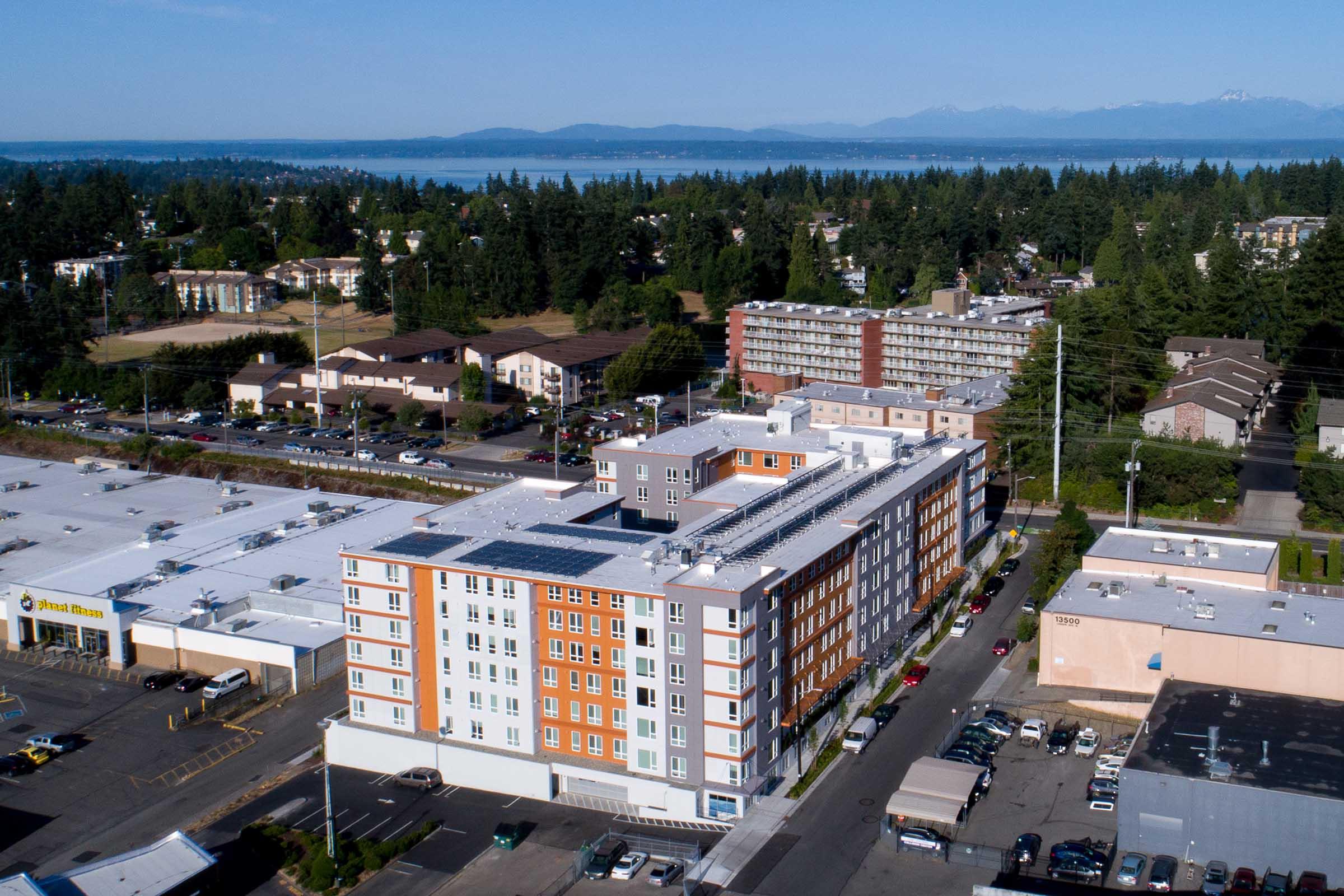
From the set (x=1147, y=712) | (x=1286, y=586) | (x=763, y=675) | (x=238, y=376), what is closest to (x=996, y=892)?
(x=763, y=675)

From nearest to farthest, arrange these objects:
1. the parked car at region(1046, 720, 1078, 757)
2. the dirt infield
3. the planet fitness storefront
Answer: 1. the parked car at region(1046, 720, 1078, 757)
2. the planet fitness storefront
3. the dirt infield

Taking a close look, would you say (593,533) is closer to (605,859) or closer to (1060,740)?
(605,859)

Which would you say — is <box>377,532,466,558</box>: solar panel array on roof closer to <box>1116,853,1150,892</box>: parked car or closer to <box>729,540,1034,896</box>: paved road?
<box>729,540,1034,896</box>: paved road

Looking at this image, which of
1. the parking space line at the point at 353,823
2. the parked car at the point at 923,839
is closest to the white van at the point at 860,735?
the parked car at the point at 923,839

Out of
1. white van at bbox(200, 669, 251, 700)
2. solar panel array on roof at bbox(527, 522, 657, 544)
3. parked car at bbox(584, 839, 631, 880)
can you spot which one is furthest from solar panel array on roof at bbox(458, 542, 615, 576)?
white van at bbox(200, 669, 251, 700)

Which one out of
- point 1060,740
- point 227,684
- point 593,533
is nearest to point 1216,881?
point 1060,740
